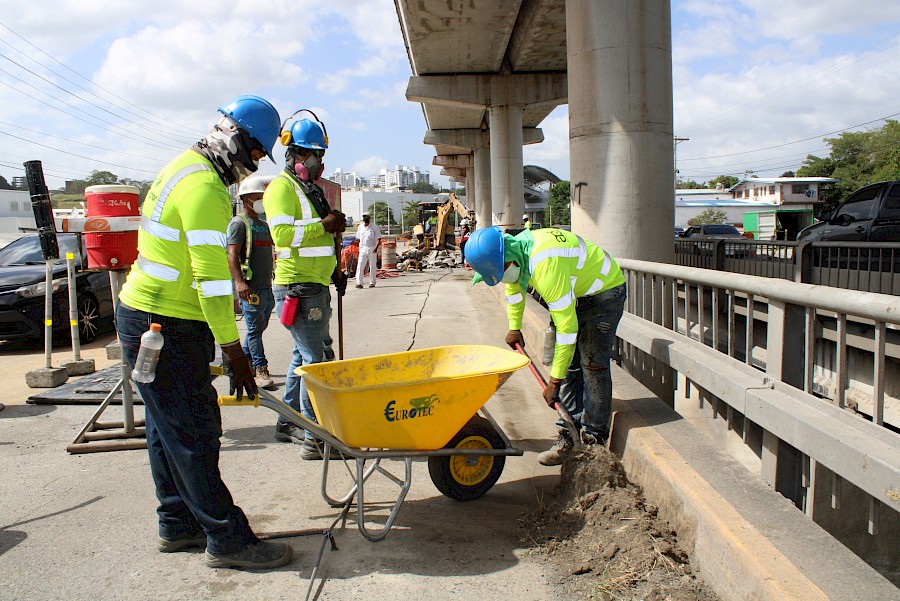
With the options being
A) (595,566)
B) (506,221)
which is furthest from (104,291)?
(506,221)

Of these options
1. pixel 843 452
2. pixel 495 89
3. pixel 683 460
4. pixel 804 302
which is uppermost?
pixel 495 89

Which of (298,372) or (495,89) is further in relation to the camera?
(495,89)

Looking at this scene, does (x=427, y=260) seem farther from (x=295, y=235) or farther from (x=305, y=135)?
(x=295, y=235)

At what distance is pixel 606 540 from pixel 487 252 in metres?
1.74

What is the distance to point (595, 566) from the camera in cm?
331

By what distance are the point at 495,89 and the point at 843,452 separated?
24359 mm

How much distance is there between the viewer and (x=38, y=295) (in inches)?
379

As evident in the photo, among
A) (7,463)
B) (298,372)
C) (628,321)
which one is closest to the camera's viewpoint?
(298,372)

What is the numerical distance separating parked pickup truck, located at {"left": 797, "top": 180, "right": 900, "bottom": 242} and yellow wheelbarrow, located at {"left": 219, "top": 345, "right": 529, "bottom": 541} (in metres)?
9.27

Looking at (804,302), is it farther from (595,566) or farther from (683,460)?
(595,566)

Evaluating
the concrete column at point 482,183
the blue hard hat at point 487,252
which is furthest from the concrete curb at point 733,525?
the concrete column at point 482,183

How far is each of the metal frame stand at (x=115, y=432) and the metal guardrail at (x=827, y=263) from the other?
6865mm

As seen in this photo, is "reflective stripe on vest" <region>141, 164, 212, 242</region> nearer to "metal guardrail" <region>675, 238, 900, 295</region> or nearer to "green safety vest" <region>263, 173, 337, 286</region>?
"green safety vest" <region>263, 173, 337, 286</region>

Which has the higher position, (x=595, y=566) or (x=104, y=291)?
(x=104, y=291)
